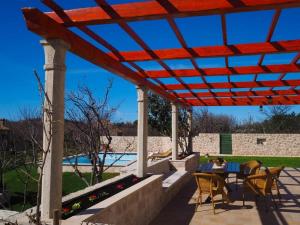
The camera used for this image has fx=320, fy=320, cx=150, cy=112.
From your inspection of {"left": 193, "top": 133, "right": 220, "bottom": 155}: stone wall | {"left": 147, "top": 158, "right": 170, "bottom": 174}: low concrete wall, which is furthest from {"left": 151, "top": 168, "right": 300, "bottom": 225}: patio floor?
{"left": 193, "top": 133, "right": 220, "bottom": 155}: stone wall

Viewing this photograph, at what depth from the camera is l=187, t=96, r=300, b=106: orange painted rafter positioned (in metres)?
10.6

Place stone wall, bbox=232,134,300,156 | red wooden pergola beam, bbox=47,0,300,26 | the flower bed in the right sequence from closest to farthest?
red wooden pergola beam, bbox=47,0,300,26 → the flower bed → stone wall, bbox=232,134,300,156

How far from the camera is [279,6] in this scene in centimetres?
314

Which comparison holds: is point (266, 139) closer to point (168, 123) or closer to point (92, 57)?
point (168, 123)

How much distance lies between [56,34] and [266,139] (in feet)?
68.7

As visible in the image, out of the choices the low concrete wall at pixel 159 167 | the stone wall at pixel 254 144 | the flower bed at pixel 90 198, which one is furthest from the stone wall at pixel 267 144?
the flower bed at pixel 90 198

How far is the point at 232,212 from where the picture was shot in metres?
6.17

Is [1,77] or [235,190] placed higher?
[1,77]

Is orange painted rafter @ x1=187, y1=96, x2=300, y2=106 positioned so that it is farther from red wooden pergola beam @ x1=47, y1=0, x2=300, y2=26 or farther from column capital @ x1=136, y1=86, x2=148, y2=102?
red wooden pergola beam @ x1=47, y1=0, x2=300, y2=26

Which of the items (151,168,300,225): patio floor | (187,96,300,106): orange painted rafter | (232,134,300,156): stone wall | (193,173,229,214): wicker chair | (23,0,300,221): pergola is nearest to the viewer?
(23,0,300,221): pergola

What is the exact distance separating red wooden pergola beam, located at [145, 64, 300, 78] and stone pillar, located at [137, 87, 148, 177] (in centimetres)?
50

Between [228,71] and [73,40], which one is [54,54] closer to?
[73,40]

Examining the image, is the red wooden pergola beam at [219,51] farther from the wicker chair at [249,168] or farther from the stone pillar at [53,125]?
the wicker chair at [249,168]

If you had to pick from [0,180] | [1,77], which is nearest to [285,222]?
[0,180]
